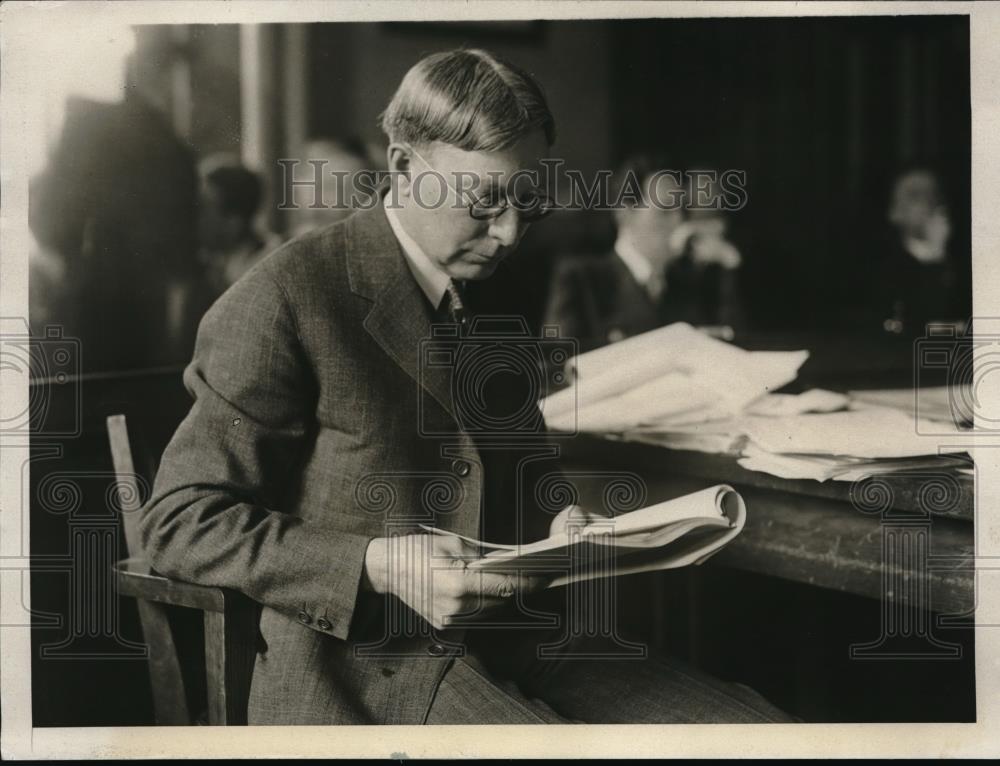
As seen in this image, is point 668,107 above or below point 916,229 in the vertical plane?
above

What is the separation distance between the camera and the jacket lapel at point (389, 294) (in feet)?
3.30

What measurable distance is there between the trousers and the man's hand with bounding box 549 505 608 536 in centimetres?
13

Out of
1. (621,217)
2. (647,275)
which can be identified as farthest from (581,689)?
(621,217)

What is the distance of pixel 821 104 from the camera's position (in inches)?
139

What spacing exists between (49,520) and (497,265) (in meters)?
0.62

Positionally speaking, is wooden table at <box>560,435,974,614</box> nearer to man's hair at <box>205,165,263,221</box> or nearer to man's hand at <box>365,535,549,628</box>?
man's hand at <box>365,535,549,628</box>

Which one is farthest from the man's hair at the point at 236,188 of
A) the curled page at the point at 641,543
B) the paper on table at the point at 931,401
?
the paper on table at the point at 931,401

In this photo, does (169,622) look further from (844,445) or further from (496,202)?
(844,445)

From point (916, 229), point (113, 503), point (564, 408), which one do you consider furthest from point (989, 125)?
point (916, 229)

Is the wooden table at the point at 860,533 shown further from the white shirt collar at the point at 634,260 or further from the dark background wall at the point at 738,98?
the white shirt collar at the point at 634,260

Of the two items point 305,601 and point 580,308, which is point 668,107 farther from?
point 305,601

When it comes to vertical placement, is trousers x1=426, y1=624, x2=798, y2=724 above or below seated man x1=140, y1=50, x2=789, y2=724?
below

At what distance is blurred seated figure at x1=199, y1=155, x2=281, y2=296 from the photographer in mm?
1162

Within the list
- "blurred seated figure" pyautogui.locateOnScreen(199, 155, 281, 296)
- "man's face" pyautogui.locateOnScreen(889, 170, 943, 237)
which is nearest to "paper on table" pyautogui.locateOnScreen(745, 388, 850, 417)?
"blurred seated figure" pyautogui.locateOnScreen(199, 155, 281, 296)
